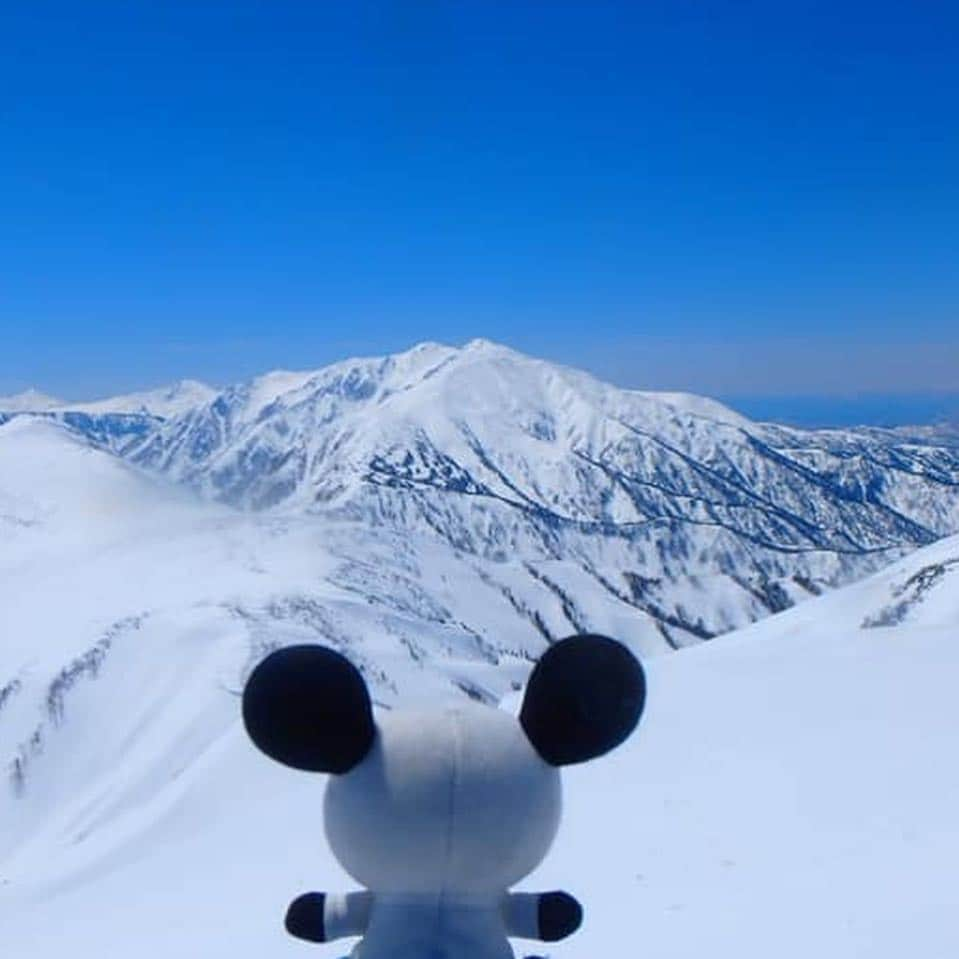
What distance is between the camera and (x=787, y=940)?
711cm

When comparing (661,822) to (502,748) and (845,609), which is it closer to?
(502,748)

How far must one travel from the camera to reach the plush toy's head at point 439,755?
351 cm

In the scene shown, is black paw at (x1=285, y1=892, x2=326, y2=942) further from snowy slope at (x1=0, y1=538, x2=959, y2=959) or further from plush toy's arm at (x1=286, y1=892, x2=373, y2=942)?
snowy slope at (x1=0, y1=538, x2=959, y2=959)

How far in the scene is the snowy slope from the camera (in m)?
7.72

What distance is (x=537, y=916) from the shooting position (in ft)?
12.7

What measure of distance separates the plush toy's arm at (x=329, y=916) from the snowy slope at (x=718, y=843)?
13.7ft

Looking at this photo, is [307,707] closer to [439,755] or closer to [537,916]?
[439,755]

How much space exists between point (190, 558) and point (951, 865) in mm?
114707

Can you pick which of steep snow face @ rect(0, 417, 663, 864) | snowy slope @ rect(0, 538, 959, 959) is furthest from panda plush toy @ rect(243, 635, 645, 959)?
steep snow face @ rect(0, 417, 663, 864)

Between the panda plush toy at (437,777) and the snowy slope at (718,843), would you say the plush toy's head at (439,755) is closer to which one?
the panda plush toy at (437,777)

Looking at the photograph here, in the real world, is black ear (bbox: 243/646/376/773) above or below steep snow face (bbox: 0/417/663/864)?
below

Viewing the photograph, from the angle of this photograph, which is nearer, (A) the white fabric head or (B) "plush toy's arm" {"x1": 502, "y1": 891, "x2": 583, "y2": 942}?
(A) the white fabric head

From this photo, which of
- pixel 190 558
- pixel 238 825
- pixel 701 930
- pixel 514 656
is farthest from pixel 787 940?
pixel 190 558

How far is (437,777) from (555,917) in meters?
0.83
